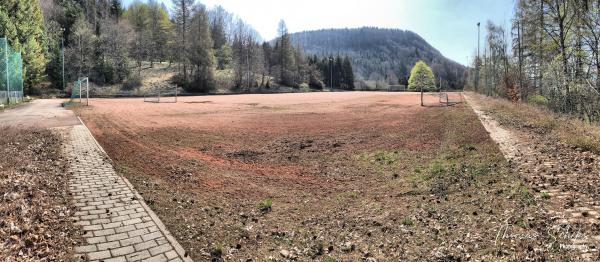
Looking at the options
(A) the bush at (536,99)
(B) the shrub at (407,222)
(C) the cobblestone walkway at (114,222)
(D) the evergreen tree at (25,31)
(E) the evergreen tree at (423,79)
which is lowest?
(B) the shrub at (407,222)

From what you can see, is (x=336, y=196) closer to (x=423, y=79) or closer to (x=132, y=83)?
(x=423, y=79)

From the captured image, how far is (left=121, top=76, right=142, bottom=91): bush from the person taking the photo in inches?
2247

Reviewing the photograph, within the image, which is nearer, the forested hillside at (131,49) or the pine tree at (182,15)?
the forested hillside at (131,49)

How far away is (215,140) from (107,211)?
8.00 m

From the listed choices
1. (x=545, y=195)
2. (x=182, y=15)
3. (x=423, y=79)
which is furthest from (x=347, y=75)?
(x=545, y=195)

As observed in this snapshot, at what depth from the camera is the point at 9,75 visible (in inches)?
1126

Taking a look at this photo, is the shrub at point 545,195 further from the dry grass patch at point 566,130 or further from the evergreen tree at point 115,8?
the evergreen tree at point 115,8

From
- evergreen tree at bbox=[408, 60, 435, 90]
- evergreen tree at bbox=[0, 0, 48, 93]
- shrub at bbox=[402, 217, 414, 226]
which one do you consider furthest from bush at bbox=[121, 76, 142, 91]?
shrub at bbox=[402, 217, 414, 226]

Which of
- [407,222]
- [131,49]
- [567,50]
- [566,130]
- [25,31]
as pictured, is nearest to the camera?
[407,222]

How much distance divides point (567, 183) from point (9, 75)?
35.8 meters

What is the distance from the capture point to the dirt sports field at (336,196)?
5.26 m

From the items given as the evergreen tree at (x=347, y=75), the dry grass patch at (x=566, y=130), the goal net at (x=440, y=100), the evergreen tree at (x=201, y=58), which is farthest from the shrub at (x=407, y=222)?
the evergreen tree at (x=347, y=75)

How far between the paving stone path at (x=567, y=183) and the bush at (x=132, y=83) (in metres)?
56.6

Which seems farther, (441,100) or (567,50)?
(441,100)
